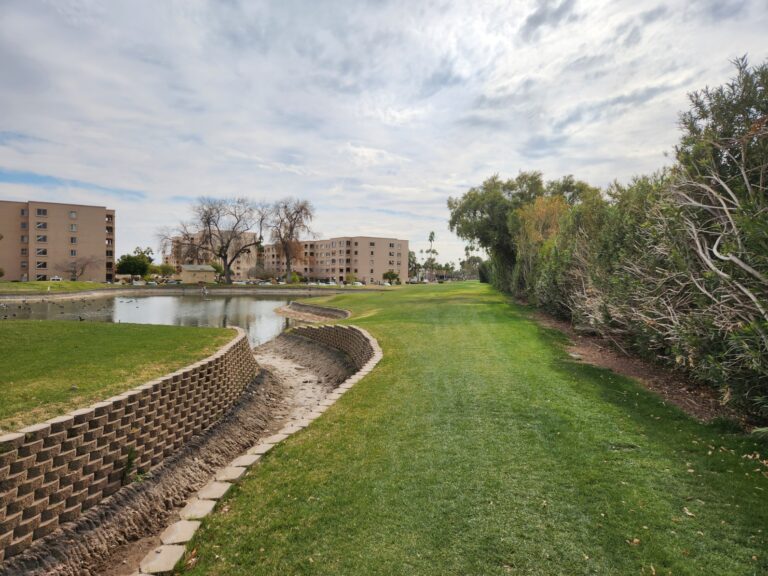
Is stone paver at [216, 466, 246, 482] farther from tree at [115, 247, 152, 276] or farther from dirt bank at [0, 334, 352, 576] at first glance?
tree at [115, 247, 152, 276]

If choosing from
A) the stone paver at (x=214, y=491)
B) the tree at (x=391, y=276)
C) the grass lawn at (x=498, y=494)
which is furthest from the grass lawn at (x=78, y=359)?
the tree at (x=391, y=276)

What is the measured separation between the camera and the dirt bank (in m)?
4.00

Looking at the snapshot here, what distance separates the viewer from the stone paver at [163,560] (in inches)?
136

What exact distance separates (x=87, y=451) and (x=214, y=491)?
1.56 meters

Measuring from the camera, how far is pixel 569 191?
135 ft

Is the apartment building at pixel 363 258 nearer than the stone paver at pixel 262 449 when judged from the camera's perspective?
No

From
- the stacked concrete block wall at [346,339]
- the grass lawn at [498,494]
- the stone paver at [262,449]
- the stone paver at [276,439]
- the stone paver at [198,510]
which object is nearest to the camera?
the grass lawn at [498,494]

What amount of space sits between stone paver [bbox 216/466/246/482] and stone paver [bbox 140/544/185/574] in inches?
40.7

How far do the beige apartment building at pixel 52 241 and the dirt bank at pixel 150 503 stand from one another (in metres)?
72.0

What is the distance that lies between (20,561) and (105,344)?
21.9 ft

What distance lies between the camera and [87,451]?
4.71m

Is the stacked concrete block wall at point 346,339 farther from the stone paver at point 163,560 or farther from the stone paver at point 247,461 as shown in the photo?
the stone paver at point 163,560

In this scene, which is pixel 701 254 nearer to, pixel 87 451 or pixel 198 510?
pixel 198 510

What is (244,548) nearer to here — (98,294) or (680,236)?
(680,236)
